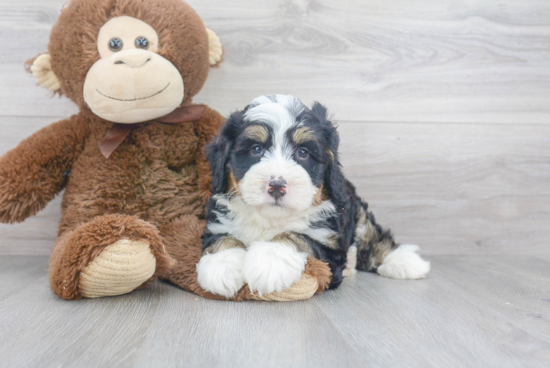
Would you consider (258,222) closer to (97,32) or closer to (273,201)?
(273,201)

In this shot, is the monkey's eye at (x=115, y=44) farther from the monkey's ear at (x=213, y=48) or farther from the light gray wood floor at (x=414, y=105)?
the light gray wood floor at (x=414, y=105)

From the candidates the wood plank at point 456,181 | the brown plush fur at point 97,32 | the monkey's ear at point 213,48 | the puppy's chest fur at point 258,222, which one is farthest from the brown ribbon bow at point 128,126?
the wood plank at point 456,181

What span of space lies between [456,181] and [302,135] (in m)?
1.52

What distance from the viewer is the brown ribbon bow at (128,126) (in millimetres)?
2094

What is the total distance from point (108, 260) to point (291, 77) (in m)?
1.56

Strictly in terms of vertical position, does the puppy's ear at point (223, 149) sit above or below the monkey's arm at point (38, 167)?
above

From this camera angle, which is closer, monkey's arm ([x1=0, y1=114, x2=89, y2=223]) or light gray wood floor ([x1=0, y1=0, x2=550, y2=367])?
monkey's arm ([x1=0, y1=114, x2=89, y2=223])

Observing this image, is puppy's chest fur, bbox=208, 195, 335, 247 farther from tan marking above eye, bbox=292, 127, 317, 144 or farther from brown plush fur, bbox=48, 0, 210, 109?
brown plush fur, bbox=48, 0, 210, 109

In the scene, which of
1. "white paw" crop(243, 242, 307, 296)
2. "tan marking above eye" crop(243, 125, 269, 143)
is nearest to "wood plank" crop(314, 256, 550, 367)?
"white paw" crop(243, 242, 307, 296)

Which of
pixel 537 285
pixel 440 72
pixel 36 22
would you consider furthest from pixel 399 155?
pixel 36 22

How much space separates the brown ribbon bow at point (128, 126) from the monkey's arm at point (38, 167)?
160 mm

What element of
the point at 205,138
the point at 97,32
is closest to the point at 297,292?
the point at 205,138

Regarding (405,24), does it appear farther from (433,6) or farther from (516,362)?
(516,362)

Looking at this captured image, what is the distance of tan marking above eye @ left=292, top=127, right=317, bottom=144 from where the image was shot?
5.73 feet
